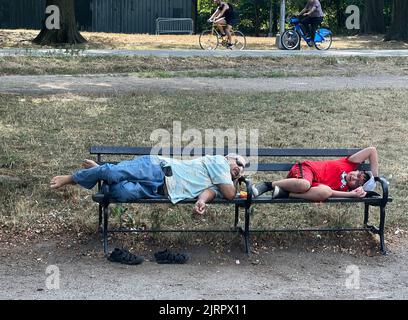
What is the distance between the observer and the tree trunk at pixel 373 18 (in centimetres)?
3512

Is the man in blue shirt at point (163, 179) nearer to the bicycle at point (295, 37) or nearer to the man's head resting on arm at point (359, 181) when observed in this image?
the man's head resting on arm at point (359, 181)

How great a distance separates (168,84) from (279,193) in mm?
8770

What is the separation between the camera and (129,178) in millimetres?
6598

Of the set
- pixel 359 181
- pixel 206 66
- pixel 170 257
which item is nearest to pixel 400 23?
pixel 206 66

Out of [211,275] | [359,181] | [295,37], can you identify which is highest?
[295,37]

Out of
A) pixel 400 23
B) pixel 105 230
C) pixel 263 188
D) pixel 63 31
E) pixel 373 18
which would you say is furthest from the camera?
pixel 373 18

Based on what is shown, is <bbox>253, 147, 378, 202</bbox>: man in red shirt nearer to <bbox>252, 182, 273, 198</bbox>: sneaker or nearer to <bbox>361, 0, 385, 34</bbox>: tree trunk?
<bbox>252, 182, 273, 198</bbox>: sneaker

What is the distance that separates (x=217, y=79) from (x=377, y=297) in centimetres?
1091

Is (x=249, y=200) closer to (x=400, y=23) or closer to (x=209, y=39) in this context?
(x=209, y=39)

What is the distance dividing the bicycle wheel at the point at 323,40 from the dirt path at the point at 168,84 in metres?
7.39

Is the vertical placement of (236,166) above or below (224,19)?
below

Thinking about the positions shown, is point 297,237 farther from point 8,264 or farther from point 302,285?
point 8,264

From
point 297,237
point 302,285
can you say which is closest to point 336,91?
point 297,237

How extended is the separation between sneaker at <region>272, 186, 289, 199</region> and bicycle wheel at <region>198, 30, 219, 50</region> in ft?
56.2
